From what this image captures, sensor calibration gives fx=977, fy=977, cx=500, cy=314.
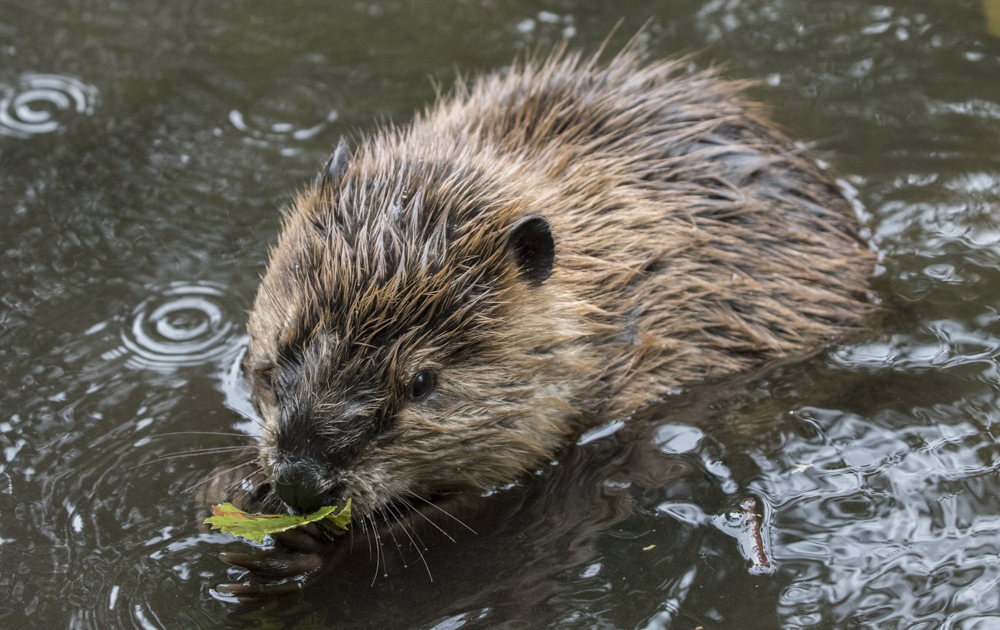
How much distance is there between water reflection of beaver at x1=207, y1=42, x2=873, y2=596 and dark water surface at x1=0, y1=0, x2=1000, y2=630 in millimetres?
302

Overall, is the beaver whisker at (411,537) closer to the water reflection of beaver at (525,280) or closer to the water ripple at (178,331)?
the water reflection of beaver at (525,280)

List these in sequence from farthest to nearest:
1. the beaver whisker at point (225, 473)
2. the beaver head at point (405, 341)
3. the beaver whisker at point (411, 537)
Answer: the beaver whisker at point (225, 473) → the beaver whisker at point (411, 537) → the beaver head at point (405, 341)

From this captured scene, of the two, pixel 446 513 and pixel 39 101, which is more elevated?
pixel 39 101

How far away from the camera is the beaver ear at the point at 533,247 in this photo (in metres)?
3.36

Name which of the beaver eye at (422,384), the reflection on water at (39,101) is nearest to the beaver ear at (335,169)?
the beaver eye at (422,384)

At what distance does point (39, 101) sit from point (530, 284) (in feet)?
11.8

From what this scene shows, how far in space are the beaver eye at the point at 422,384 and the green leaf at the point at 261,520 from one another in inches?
16.5

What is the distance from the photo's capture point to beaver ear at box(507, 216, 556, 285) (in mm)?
3363

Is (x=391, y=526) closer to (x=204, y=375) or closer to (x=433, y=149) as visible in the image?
(x=204, y=375)

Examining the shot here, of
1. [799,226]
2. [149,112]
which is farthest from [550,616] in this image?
[149,112]

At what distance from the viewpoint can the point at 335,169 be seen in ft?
12.1

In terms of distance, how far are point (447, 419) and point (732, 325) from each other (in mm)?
1400

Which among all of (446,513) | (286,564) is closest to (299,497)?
(286,564)

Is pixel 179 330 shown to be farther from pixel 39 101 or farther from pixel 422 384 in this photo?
pixel 39 101
